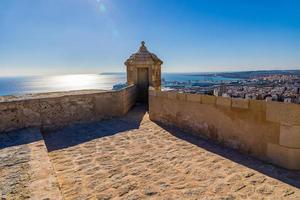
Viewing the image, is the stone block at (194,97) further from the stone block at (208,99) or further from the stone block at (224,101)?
the stone block at (224,101)

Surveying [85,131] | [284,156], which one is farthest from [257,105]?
[85,131]

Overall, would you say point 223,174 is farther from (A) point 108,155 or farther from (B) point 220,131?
(A) point 108,155

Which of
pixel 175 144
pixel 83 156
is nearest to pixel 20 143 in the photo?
pixel 83 156

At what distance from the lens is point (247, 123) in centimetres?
436

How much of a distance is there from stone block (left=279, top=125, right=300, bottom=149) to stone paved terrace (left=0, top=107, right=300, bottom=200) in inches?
18.0

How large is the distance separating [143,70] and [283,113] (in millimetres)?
7888

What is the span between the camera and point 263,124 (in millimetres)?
4070

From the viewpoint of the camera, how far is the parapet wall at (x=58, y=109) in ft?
18.6

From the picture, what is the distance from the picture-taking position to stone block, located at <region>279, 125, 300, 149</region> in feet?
12.0

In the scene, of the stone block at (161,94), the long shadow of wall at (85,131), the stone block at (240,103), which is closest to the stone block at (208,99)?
the stone block at (240,103)

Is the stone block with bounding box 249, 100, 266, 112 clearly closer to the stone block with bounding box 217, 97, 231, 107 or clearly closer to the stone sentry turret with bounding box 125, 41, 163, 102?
the stone block with bounding box 217, 97, 231, 107

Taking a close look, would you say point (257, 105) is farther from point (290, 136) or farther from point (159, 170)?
point (159, 170)

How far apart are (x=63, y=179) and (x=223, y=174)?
2459 mm

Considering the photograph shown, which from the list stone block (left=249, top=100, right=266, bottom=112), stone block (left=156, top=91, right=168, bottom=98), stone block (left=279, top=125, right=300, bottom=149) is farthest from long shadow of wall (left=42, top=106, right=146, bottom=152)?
stone block (left=279, top=125, right=300, bottom=149)
